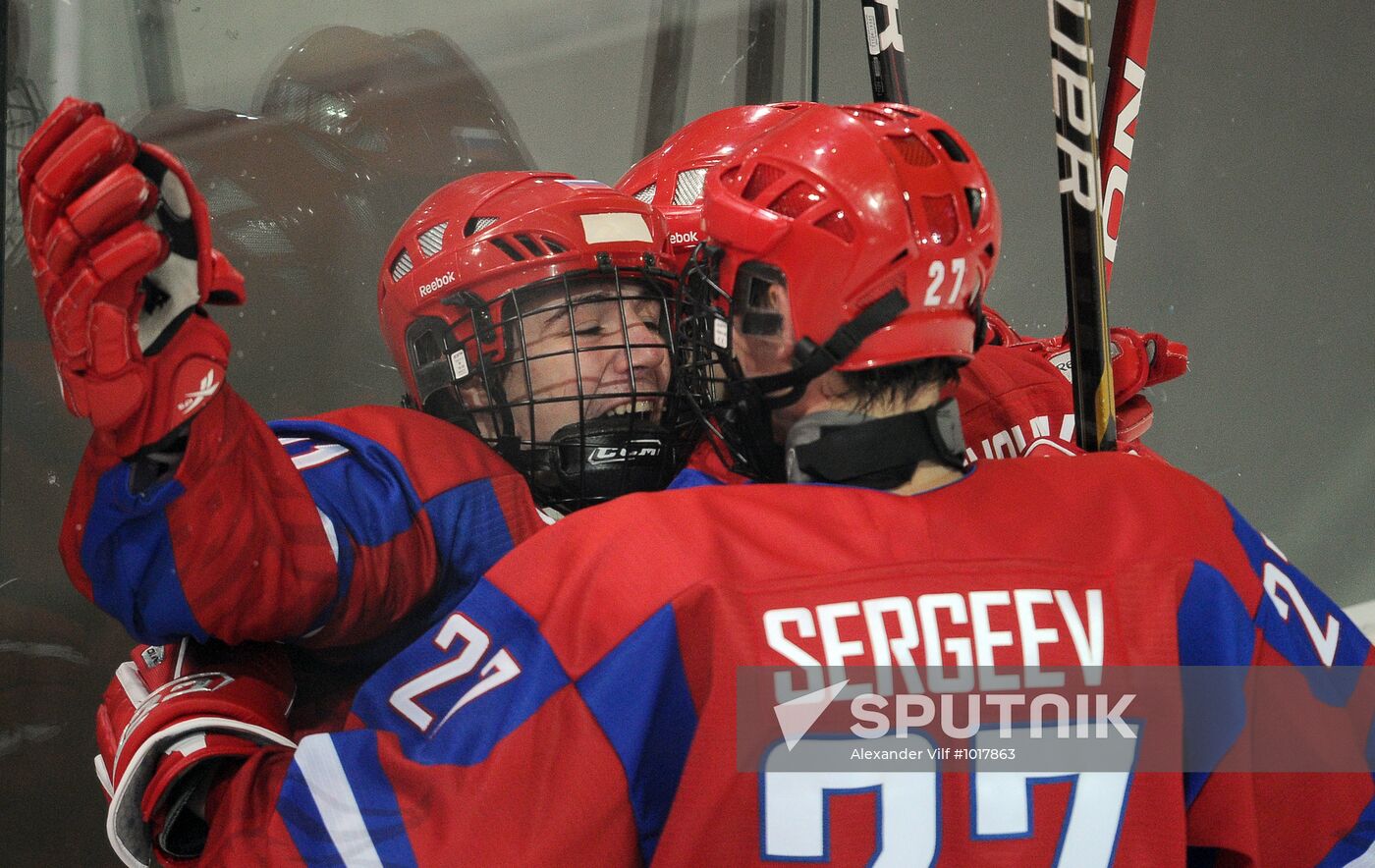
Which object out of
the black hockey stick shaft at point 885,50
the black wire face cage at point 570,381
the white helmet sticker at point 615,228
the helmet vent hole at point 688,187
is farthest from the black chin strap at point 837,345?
the black hockey stick shaft at point 885,50

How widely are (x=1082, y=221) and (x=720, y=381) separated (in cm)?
58

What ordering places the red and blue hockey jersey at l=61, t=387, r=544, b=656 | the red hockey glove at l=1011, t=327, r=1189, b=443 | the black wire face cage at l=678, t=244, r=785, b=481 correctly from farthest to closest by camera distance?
the red hockey glove at l=1011, t=327, r=1189, b=443
the black wire face cage at l=678, t=244, r=785, b=481
the red and blue hockey jersey at l=61, t=387, r=544, b=656

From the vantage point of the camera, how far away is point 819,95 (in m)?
2.27

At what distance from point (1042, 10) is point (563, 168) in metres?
1.06

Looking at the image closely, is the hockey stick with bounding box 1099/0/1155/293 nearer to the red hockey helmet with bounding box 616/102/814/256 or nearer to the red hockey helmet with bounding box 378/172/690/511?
the red hockey helmet with bounding box 616/102/814/256

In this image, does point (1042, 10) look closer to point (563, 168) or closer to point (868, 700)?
point (563, 168)

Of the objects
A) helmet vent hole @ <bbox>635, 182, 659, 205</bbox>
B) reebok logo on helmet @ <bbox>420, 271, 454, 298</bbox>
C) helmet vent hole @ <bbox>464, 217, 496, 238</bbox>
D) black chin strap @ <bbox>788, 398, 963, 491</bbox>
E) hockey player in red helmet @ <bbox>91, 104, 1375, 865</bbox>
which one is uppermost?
helmet vent hole @ <bbox>464, 217, 496, 238</bbox>

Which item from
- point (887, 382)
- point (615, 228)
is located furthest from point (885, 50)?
point (887, 382)

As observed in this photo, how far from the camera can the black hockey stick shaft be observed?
6.48 feet

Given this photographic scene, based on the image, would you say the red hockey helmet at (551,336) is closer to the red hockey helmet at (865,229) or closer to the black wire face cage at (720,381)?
the black wire face cage at (720,381)

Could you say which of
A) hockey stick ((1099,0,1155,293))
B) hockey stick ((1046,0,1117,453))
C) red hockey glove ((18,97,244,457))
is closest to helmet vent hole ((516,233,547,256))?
red hockey glove ((18,97,244,457))

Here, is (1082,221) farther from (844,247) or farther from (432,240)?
(432,240)

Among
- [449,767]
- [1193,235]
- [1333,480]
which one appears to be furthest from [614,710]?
[1333,480]

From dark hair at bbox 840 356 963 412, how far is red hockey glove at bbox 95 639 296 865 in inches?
21.4
